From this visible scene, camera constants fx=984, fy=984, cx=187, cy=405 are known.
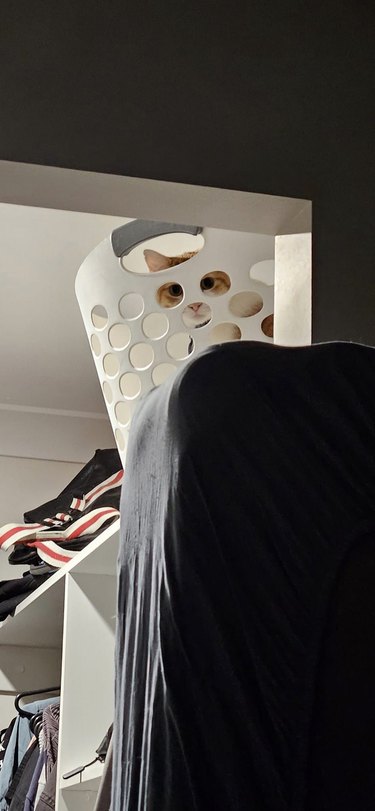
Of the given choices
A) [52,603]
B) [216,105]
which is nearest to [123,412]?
[216,105]

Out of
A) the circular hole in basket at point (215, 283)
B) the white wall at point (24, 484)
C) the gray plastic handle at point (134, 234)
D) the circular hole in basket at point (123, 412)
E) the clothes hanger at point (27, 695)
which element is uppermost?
the white wall at point (24, 484)

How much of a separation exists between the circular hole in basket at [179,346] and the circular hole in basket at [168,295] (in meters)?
0.05

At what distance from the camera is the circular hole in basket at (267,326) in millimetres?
1385

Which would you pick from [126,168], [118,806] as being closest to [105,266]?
[126,168]

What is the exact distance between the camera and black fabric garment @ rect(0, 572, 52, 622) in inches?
99.5

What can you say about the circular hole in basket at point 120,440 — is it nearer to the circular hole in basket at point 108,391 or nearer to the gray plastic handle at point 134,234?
the circular hole in basket at point 108,391

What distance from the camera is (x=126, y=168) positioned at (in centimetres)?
114

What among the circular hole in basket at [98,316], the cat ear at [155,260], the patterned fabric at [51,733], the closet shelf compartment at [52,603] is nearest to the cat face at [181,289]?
the cat ear at [155,260]

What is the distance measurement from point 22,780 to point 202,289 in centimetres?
143

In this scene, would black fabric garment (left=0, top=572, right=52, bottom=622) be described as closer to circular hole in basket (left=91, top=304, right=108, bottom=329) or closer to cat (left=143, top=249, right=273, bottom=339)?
circular hole in basket (left=91, top=304, right=108, bottom=329)

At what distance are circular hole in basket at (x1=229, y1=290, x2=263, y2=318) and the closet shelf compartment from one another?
0.57m

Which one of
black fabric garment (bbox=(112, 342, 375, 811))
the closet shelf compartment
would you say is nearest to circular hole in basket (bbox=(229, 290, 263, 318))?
the closet shelf compartment

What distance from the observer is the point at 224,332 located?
1.39 metres

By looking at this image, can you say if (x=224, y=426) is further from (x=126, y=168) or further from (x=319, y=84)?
(x=319, y=84)
